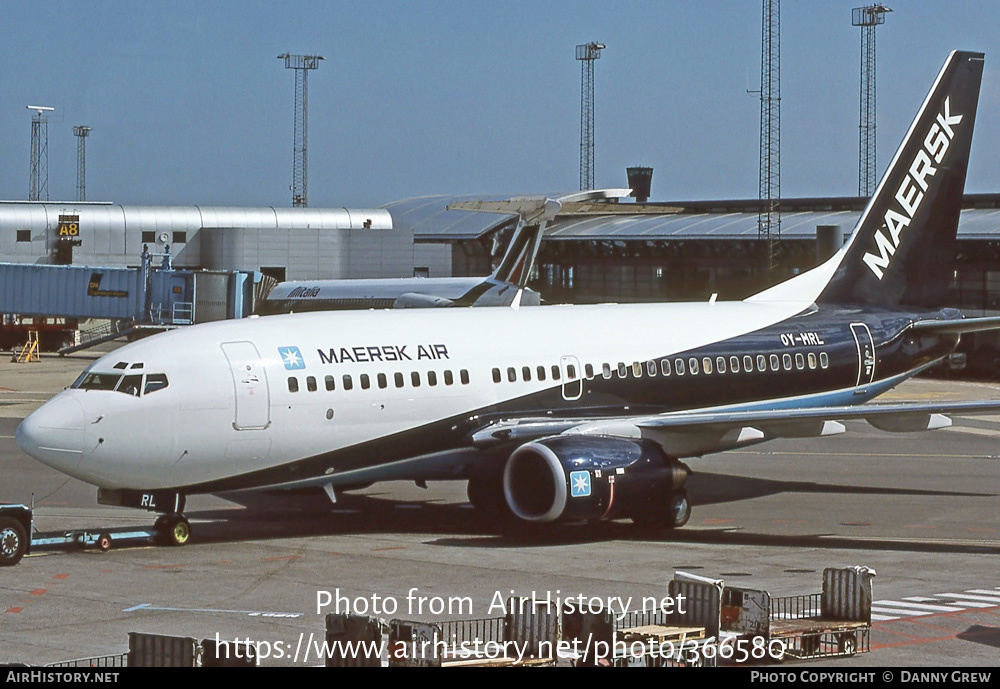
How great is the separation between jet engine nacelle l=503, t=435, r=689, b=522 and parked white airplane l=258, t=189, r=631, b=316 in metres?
31.9

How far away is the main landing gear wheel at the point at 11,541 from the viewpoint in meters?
27.7

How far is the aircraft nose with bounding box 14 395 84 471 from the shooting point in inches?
1118

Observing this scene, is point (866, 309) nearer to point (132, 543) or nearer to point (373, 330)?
point (373, 330)

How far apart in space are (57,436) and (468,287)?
173 ft

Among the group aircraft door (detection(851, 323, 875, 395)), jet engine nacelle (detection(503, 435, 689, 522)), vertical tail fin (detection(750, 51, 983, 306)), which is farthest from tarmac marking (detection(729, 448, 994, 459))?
jet engine nacelle (detection(503, 435, 689, 522))

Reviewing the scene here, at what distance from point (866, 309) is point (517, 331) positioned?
11.8 meters

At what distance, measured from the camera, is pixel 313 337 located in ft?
102

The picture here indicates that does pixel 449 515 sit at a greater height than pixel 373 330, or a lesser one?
lesser

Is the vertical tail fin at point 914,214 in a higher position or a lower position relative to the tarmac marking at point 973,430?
higher

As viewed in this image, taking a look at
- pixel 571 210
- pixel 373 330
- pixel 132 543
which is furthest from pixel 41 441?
pixel 571 210

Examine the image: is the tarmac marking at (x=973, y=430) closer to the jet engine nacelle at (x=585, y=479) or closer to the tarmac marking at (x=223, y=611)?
the jet engine nacelle at (x=585, y=479)

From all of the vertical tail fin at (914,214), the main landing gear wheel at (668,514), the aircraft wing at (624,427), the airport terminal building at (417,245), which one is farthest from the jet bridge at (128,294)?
the main landing gear wheel at (668,514)

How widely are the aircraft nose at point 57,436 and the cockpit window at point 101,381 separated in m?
0.63

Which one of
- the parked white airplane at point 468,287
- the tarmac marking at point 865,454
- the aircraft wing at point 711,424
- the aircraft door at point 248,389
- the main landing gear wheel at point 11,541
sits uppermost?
the parked white airplane at point 468,287
